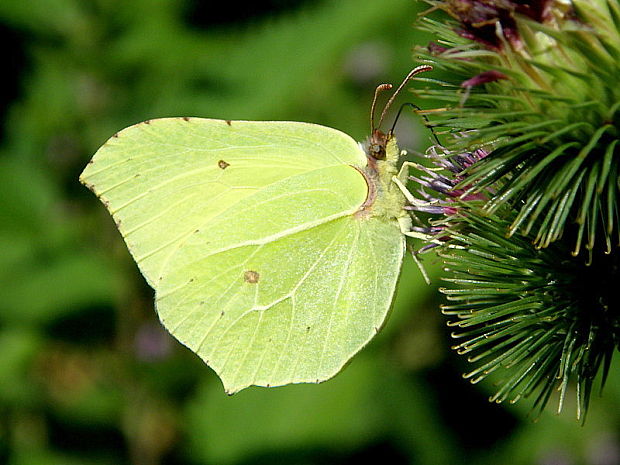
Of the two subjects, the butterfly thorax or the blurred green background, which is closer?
the butterfly thorax

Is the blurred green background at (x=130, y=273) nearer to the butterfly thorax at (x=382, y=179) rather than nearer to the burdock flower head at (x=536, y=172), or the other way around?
the butterfly thorax at (x=382, y=179)

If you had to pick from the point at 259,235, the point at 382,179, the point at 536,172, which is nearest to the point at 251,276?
the point at 259,235

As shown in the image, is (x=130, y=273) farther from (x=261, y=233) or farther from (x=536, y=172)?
(x=536, y=172)

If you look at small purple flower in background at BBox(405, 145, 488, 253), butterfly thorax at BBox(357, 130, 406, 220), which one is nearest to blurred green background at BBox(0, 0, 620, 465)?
butterfly thorax at BBox(357, 130, 406, 220)

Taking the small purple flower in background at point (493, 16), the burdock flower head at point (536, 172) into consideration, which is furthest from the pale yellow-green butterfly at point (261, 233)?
the small purple flower in background at point (493, 16)

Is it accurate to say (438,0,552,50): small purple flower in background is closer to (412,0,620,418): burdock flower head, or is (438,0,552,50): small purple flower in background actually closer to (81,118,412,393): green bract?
(412,0,620,418): burdock flower head
